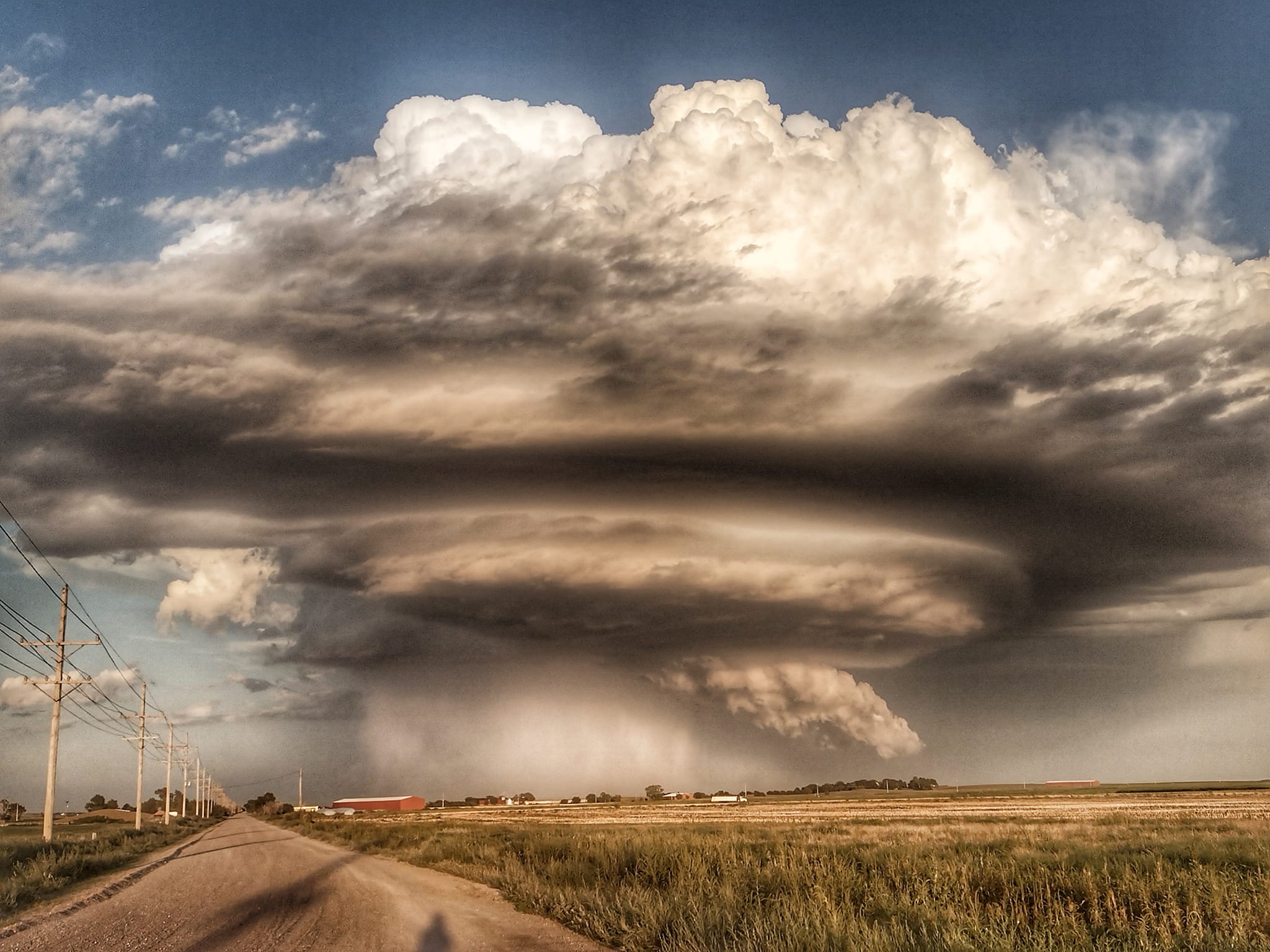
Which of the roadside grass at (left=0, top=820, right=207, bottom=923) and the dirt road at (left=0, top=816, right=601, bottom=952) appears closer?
the dirt road at (left=0, top=816, right=601, bottom=952)

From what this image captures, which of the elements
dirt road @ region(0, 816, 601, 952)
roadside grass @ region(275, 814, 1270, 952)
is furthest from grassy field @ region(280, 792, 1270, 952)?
dirt road @ region(0, 816, 601, 952)

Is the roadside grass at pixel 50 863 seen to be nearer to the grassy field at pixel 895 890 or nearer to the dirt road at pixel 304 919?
the dirt road at pixel 304 919

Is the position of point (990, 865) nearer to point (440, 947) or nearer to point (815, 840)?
point (440, 947)

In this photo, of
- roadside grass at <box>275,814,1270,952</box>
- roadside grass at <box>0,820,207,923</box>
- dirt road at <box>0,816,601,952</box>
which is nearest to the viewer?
roadside grass at <box>275,814,1270,952</box>

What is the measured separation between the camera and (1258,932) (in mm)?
14539

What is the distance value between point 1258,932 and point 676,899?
942 cm

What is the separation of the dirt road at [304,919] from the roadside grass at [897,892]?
120 centimetres

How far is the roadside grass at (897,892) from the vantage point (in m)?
13.5

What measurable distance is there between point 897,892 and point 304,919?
40.6 feet

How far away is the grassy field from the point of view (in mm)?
13609

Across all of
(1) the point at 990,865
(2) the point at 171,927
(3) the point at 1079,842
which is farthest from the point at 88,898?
(3) the point at 1079,842

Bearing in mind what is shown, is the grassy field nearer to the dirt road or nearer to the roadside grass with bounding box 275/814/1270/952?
the roadside grass with bounding box 275/814/1270/952

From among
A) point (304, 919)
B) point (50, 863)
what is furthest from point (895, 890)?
point (50, 863)

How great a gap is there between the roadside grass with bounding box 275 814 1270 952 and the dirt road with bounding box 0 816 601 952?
3.94ft
